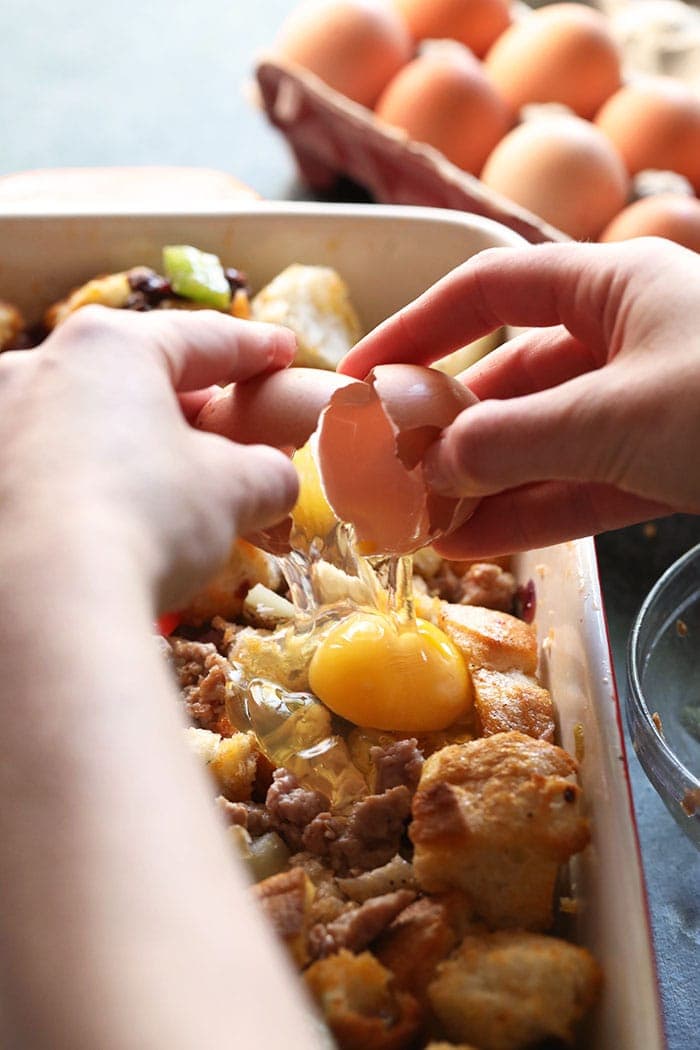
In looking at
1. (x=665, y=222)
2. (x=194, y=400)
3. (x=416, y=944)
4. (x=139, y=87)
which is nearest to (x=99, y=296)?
(x=194, y=400)

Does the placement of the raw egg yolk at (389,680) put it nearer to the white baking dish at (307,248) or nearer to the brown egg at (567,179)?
the white baking dish at (307,248)

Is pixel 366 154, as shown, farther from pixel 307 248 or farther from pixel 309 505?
pixel 309 505

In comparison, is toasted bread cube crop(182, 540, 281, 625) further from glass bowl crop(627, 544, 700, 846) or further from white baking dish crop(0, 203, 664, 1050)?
glass bowl crop(627, 544, 700, 846)

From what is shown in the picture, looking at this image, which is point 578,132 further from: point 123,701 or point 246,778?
point 123,701

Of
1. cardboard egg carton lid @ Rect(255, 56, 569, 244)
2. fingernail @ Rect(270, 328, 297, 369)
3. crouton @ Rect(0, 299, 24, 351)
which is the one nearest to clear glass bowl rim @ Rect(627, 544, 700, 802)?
fingernail @ Rect(270, 328, 297, 369)

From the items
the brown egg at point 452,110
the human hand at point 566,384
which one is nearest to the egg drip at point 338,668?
the human hand at point 566,384

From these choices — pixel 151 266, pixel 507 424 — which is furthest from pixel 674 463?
pixel 151 266
